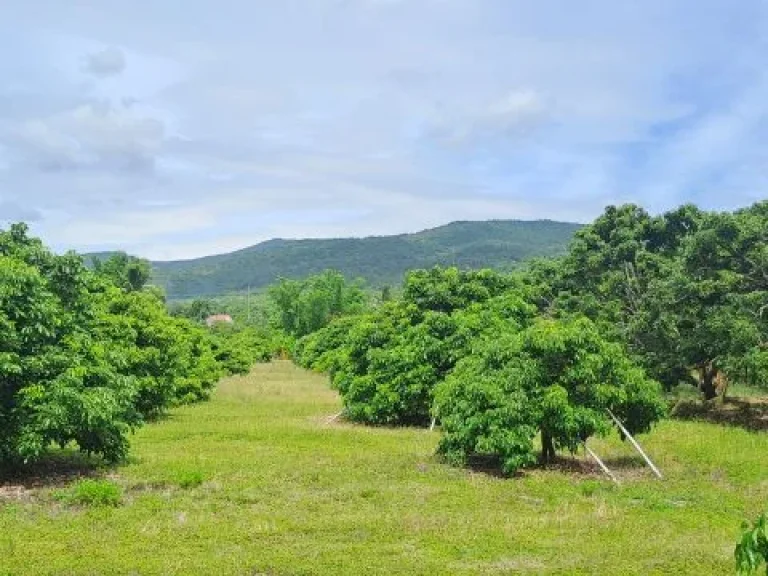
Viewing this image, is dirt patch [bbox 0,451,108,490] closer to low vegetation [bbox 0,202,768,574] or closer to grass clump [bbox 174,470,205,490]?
low vegetation [bbox 0,202,768,574]

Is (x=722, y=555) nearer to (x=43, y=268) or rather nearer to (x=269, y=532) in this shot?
(x=269, y=532)

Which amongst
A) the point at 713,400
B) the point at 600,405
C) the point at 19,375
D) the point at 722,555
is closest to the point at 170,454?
the point at 19,375

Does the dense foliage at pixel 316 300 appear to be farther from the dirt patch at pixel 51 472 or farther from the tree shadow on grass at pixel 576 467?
the dirt patch at pixel 51 472

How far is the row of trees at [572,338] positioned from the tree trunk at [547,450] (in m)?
0.03

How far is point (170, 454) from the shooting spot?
72.4 ft

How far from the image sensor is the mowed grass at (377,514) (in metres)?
11.9

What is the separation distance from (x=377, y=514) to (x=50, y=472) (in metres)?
8.69

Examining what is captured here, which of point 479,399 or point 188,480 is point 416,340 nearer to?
point 479,399

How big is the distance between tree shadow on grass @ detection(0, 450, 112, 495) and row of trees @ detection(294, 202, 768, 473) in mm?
8970

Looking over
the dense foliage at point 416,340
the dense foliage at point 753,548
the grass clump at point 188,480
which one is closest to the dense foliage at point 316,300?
the dense foliage at point 416,340

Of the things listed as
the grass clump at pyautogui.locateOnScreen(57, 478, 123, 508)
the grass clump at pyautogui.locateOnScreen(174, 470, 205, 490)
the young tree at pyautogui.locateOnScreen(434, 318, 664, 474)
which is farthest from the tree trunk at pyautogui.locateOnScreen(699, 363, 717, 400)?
the grass clump at pyautogui.locateOnScreen(57, 478, 123, 508)

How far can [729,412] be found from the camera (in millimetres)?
33812

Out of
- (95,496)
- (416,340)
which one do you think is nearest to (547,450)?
(416,340)

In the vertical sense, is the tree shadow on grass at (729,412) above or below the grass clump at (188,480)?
below
